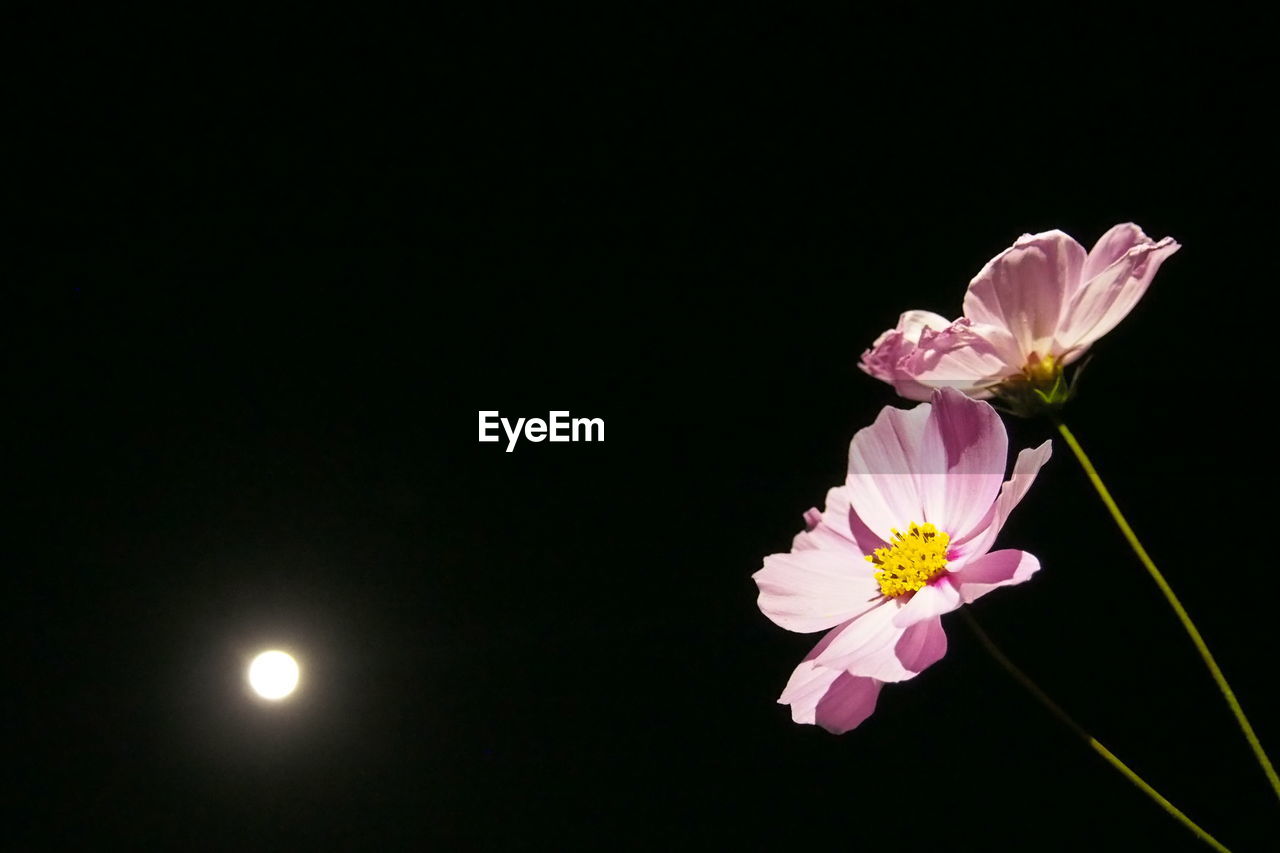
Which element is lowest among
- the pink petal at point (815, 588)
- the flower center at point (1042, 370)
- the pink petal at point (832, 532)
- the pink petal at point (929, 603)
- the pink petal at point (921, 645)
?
the pink petal at point (921, 645)

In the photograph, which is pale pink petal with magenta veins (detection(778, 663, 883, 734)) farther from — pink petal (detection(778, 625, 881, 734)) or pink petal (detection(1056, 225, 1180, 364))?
pink petal (detection(1056, 225, 1180, 364))

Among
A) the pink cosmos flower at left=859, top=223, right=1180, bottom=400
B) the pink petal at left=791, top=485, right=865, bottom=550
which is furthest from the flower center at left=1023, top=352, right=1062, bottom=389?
the pink petal at left=791, top=485, right=865, bottom=550

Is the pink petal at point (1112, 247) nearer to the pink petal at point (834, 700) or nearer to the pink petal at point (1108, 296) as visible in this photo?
the pink petal at point (1108, 296)

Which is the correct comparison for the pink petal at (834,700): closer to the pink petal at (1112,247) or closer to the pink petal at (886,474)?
the pink petal at (886,474)

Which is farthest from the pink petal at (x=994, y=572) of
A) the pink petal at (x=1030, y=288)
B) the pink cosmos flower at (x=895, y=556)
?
the pink petal at (x=1030, y=288)

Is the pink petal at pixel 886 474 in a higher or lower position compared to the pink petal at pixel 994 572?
higher

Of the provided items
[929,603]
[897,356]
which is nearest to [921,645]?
[929,603]

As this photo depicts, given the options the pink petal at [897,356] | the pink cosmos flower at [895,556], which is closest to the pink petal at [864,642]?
the pink cosmos flower at [895,556]

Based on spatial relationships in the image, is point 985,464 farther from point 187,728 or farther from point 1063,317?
point 187,728

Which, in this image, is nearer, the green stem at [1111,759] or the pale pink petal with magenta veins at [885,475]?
the green stem at [1111,759]
